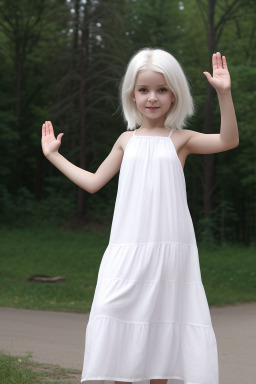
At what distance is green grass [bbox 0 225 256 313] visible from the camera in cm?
1227

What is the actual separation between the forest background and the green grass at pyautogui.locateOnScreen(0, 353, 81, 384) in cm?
1276

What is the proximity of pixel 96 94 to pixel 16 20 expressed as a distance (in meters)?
8.49

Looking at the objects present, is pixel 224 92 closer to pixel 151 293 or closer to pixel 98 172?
pixel 98 172

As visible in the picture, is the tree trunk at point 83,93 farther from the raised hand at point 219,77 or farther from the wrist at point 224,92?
the wrist at point 224,92

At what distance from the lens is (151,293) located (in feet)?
11.8

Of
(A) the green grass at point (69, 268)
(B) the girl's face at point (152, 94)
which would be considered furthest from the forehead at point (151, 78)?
(A) the green grass at point (69, 268)

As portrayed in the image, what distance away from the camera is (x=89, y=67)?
24.8 meters

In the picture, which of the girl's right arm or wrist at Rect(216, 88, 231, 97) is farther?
the girl's right arm

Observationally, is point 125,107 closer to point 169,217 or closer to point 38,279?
point 169,217

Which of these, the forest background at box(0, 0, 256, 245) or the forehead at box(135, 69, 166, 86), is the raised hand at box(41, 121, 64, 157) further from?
the forest background at box(0, 0, 256, 245)

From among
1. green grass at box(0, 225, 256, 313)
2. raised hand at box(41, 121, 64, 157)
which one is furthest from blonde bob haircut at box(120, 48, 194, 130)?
green grass at box(0, 225, 256, 313)

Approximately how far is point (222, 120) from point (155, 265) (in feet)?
2.88

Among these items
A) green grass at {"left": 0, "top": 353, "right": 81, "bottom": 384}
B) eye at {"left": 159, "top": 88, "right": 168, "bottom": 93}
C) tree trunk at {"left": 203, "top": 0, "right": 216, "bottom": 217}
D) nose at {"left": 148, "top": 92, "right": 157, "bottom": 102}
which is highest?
tree trunk at {"left": 203, "top": 0, "right": 216, "bottom": 217}

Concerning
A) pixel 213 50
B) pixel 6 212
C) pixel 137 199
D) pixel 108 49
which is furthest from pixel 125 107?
pixel 6 212
